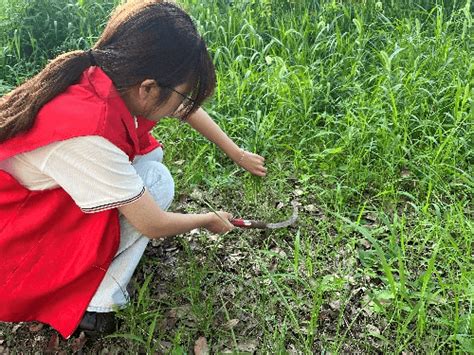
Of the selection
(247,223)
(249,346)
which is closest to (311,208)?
(247,223)

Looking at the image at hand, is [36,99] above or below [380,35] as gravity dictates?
above

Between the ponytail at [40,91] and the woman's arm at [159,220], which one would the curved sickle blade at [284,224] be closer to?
the woman's arm at [159,220]

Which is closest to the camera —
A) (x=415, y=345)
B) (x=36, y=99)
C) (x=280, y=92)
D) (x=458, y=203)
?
(x=36, y=99)

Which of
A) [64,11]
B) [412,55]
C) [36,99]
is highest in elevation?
[36,99]

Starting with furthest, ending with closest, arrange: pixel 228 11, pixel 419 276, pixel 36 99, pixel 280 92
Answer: pixel 228 11 → pixel 280 92 → pixel 419 276 → pixel 36 99

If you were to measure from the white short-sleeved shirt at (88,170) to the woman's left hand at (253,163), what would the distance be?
3.30 feet

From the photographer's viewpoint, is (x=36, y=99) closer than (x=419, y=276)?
Yes

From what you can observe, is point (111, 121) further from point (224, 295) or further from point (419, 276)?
point (419, 276)

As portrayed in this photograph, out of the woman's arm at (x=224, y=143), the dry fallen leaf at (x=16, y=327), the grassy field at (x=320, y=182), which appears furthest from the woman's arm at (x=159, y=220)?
the dry fallen leaf at (x=16, y=327)

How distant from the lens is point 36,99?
1733 millimetres

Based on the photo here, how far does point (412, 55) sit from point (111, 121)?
7.59 ft

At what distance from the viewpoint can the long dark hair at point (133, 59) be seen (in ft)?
5.65

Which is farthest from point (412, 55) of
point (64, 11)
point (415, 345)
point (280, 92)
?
point (64, 11)

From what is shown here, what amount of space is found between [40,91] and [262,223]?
122 cm
